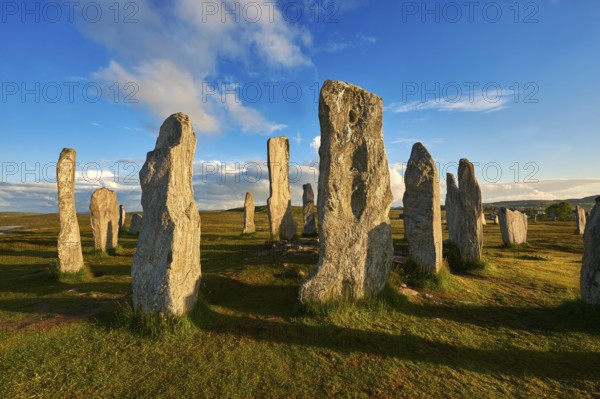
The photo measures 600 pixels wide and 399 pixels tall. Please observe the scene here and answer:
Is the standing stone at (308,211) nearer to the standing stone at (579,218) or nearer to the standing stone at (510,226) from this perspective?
the standing stone at (510,226)

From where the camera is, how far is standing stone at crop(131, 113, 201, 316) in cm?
725

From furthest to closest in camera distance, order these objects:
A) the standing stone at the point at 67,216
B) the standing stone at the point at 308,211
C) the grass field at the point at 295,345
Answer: the standing stone at the point at 308,211, the standing stone at the point at 67,216, the grass field at the point at 295,345

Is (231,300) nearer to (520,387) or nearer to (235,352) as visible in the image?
(235,352)

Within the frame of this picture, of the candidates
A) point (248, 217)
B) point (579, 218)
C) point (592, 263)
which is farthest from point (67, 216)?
point (579, 218)

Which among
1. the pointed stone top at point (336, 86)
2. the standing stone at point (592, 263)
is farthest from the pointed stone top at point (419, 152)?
the standing stone at point (592, 263)

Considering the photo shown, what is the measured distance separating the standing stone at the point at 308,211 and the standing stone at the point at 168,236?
1299 centimetres

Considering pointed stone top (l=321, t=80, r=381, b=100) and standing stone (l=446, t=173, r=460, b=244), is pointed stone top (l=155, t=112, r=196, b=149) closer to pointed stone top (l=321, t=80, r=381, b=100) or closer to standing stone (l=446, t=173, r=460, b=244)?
pointed stone top (l=321, t=80, r=381, b=100)

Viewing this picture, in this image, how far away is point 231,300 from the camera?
8.92 metres

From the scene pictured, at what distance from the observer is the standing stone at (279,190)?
759 inches

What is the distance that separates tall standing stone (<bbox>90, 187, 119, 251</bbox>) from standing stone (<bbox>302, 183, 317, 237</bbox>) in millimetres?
11350

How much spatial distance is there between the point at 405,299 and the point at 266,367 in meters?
4.82

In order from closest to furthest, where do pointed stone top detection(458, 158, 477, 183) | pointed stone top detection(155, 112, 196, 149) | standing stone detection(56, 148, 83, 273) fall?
pointed stone top detection(155, 112, 196, 149)
standing stone detection(56, 148, 83, 273)
pointed stone top detection(458, 158, 477, 183)

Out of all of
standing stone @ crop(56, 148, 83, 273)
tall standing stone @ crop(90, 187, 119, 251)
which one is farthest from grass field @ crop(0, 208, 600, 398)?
tall standing stone @ crop(90, 187, 119, 251)

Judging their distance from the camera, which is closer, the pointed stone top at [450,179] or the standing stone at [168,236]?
the standing stone at [168,236]
